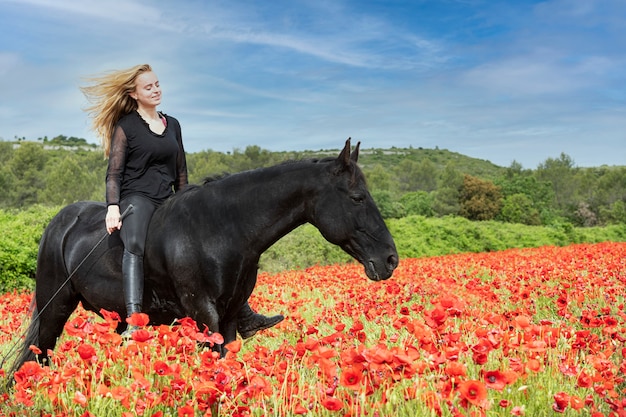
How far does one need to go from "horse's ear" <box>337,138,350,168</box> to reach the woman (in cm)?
132

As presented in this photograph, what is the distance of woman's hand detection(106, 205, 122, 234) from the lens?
4.18 m

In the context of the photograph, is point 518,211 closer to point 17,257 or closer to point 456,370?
point 17,257

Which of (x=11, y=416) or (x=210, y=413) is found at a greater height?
(x=210, y=413)

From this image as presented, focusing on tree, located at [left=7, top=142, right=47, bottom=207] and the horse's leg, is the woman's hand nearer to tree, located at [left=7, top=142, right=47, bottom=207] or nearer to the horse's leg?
the horse's leg

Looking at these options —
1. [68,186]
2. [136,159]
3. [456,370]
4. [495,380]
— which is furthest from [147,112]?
[68,186]

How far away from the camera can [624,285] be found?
24.3 feet

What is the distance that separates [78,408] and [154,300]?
144cm

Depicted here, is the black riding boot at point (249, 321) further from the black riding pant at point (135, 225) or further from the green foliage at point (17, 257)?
the green foliage at point (17, 257)

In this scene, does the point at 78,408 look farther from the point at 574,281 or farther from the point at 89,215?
the point at 574,281

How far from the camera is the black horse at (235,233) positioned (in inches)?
156

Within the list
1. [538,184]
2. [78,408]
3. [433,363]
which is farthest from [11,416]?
[538,184]

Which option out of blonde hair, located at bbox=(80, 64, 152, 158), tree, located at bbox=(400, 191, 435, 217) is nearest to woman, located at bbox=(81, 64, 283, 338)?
blonde hair, located at bbox=(80, 64, 152, 158)

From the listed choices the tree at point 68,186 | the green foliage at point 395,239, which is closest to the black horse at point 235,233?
the green foliage at point 395,239

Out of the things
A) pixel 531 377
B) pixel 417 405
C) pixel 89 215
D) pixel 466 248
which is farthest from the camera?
pixel 466 248
